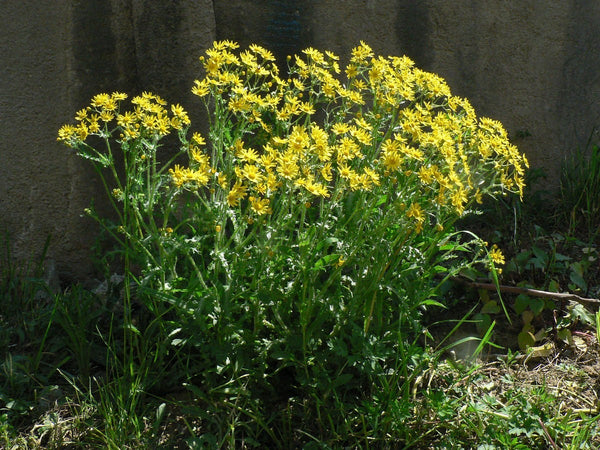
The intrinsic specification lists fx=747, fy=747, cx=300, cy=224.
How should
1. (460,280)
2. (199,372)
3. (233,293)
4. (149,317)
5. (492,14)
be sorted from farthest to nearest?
(492,14), (460,280), (149,317), (199,372), (233,293)

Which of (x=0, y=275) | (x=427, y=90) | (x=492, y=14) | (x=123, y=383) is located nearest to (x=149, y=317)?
(x=123, y=383)

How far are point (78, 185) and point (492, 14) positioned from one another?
2117mm

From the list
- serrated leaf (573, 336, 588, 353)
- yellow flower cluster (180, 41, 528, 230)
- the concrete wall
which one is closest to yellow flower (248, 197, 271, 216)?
yellow flower cluster (180, 41, 528, 230)

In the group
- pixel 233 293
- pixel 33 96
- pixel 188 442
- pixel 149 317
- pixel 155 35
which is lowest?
pixel 188 442

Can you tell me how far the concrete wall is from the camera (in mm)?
3191

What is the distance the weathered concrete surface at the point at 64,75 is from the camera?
317cm

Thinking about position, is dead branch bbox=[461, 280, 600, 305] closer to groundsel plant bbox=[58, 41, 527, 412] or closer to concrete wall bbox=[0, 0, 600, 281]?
groundsel plant bbox=[58, 41, 527, 412]

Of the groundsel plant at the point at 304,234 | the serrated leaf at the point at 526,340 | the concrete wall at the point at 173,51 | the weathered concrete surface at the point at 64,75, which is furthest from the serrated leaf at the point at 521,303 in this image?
the weathered concrete surface at the point at 64,75

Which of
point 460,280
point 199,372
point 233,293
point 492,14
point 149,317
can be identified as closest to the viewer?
point 233,293

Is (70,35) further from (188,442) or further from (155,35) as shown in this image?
(188,442)

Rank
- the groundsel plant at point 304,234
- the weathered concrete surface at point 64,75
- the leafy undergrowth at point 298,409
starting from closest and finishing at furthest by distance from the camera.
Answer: the groundsel plant at point 304,234 → the leafy undergrowth at point 298,409 → the weathered concrete surface at point 64,75

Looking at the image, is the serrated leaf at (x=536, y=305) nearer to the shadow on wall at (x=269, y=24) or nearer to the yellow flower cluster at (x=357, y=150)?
the yellow flower cluster at (x=357, y=150)

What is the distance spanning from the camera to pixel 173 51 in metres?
3.23

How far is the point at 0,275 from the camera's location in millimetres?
3336
